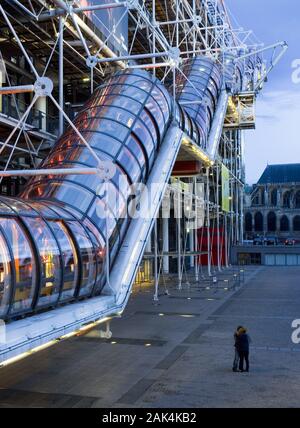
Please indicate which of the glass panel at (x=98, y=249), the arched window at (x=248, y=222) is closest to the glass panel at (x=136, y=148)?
the glass panel at (x=98, y=249)

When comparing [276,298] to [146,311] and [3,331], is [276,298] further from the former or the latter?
[3,331]

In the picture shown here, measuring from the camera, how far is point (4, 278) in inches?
286

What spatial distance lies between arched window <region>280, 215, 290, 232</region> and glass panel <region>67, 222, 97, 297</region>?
3132 inches

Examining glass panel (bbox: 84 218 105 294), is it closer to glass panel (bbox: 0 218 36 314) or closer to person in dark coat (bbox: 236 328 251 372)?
glass panel (bbox: 0 218 36 314)

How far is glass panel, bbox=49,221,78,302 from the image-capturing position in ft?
29.6

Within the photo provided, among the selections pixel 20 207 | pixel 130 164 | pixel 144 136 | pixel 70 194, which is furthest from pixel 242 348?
pixel 144 136

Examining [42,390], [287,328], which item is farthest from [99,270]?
[287,328]

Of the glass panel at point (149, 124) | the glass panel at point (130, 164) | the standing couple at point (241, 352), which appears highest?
the glass panel at point (149, 124)

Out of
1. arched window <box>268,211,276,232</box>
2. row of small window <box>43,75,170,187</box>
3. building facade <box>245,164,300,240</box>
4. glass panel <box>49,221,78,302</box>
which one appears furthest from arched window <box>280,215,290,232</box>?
glass panel <box>49,221,78,302</box>

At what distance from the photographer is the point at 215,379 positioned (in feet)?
37.1

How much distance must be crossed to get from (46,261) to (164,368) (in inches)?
201

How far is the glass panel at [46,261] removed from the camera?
8.23 metres

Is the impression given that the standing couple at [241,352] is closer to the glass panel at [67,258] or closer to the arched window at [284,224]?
the glass panel at [67,258]
